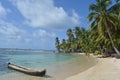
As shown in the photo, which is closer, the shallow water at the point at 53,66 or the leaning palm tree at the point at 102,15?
the shallow water at the point at 53,66

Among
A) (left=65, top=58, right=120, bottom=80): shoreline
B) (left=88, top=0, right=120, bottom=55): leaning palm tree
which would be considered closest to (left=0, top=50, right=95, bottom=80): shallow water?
(left=65, top=58, right=120, bottom=80): shoreline

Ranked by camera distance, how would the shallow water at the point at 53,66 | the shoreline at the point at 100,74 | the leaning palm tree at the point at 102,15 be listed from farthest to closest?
the leaning palm tree at the point at 102,15 < the shallow water at the point at 53,66 < the shoreline at the point at 100,74

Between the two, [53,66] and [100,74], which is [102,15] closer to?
[53,66]

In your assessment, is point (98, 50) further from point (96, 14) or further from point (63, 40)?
point (63, 40)

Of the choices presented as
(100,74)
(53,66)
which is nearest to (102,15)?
(53,66)

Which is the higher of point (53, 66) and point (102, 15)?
point (102, 15)

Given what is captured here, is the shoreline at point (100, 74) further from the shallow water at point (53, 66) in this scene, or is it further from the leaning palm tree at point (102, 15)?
the leaning palm tree at point (102, 15)

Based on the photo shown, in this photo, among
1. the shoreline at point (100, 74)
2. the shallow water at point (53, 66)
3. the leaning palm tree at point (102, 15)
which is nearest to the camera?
the shoreline at point (100, 74)

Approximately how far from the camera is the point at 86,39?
66.0 meters

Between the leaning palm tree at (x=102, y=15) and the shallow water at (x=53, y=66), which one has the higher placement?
the leaning palm tree at (x=102, y=15)

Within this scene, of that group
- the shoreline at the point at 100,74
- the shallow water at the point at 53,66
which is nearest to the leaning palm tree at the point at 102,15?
the shallow water at the point at 53,66

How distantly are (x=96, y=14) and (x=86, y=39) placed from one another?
35.4 meters

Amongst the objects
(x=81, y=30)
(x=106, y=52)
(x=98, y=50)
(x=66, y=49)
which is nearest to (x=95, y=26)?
(x=106, y=52)

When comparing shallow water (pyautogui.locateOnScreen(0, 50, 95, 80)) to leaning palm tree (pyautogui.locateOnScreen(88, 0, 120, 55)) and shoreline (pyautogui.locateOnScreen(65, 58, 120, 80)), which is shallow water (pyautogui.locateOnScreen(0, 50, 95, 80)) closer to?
shoreline (pyautogui.locateOnScreen(65, 58, 120, 80))
